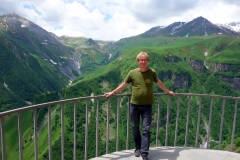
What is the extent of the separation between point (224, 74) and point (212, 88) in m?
15.8

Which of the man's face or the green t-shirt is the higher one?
the man's face

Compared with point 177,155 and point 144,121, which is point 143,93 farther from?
point 177,155

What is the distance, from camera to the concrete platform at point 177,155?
17.7 ft

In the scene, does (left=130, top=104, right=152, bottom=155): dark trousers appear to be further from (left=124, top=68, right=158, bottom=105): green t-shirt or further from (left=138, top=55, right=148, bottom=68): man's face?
(left=138, top=55, right=148, bottom=68): man's face

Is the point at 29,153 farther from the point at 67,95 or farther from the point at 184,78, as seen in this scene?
the point at 184,78

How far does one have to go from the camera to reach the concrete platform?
5395mm

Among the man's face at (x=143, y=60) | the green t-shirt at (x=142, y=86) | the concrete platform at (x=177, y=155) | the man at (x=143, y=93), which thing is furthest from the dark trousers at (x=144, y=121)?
the man's face at (x=143, y=60)

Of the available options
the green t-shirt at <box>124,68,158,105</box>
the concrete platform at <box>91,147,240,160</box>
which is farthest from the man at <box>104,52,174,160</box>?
the concrete platform at <box>91,147,240,160</box>

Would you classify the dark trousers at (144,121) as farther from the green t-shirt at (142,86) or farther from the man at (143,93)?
the green t-shirt at (142,86)

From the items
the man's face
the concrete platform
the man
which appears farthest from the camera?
the concrete platform

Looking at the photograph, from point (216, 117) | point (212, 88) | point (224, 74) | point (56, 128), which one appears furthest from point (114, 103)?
point (224, 74)

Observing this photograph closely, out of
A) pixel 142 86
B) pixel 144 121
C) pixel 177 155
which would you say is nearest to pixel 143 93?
pixel 142 86

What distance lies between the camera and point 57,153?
69.8 m

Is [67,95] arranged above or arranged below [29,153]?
above
